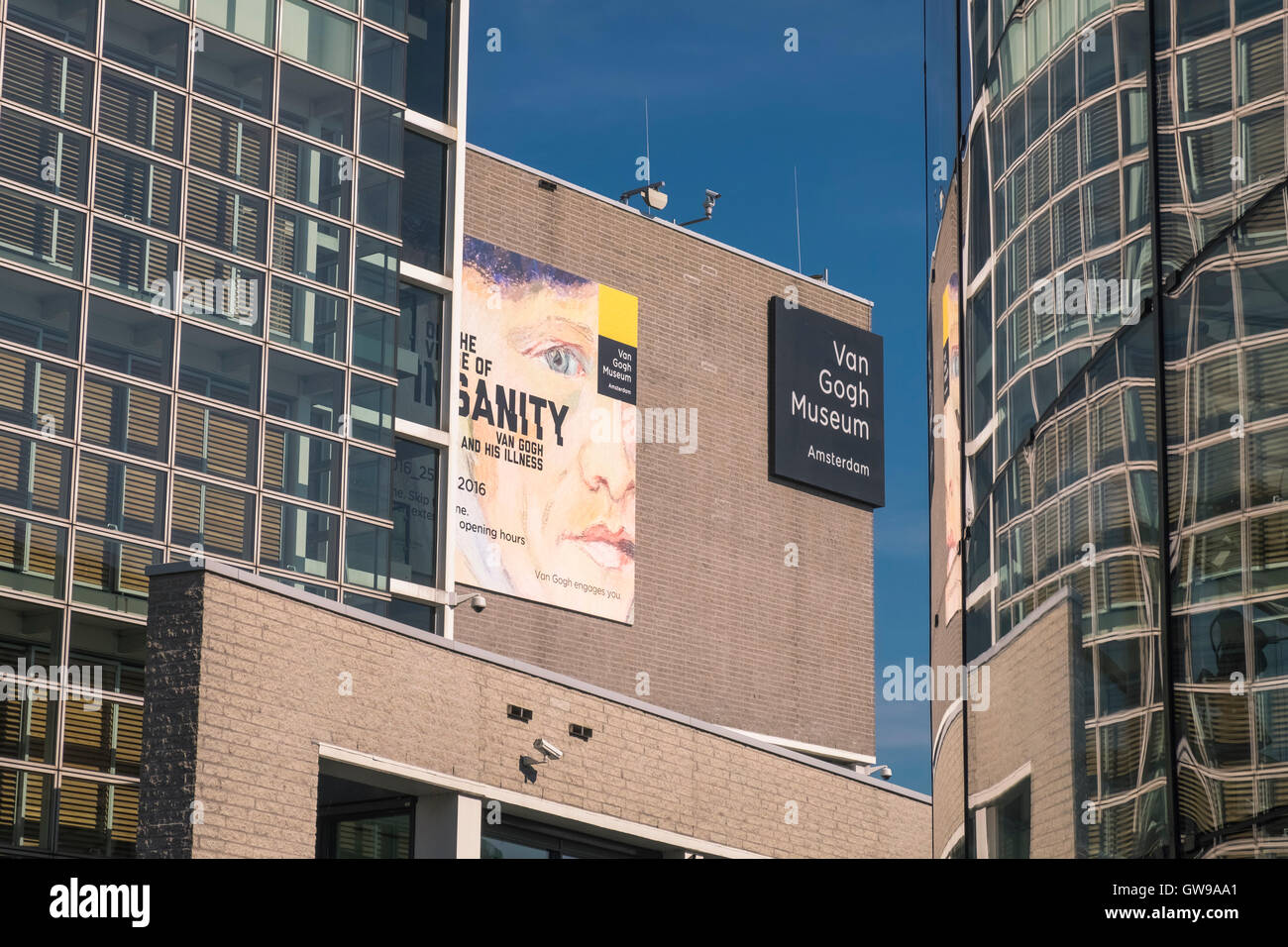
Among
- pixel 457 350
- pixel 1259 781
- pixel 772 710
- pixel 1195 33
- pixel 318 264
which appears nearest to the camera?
pixel 1259 781

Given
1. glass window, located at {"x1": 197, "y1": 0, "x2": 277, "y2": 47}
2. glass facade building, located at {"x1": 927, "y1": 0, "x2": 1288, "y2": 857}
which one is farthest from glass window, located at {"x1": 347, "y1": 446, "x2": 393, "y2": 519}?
glass facade building, located at {"x1": 927, "y1": 0, "x2": 1288, "y2": 857}

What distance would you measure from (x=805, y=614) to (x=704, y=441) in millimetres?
5345

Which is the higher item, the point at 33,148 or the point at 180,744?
the point at 33,148

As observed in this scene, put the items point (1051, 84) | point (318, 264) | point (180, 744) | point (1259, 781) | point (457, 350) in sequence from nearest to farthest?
point (1259, 781)
point (1051, 84)
point (180, 744)
point (318, 264)
point (457, 350)

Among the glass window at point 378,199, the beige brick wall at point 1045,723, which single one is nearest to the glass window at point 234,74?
the glass window at point 378,199

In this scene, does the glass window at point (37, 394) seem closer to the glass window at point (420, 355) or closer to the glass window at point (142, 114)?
the glass window at point (142, 114)

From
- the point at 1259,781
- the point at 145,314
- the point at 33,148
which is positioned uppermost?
the point at 33,148

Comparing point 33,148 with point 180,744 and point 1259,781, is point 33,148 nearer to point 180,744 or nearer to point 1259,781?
point 180,744

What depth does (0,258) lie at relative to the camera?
28.2m

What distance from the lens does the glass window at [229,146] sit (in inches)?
1225

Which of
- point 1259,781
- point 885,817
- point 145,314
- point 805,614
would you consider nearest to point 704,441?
point 805,614

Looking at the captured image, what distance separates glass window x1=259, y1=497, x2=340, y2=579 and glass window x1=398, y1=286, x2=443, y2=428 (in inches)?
273

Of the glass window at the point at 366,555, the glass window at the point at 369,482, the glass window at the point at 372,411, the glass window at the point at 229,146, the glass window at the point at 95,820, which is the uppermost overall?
the glass window at the point at 229,146

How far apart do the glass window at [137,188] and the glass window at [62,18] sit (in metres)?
1.86
